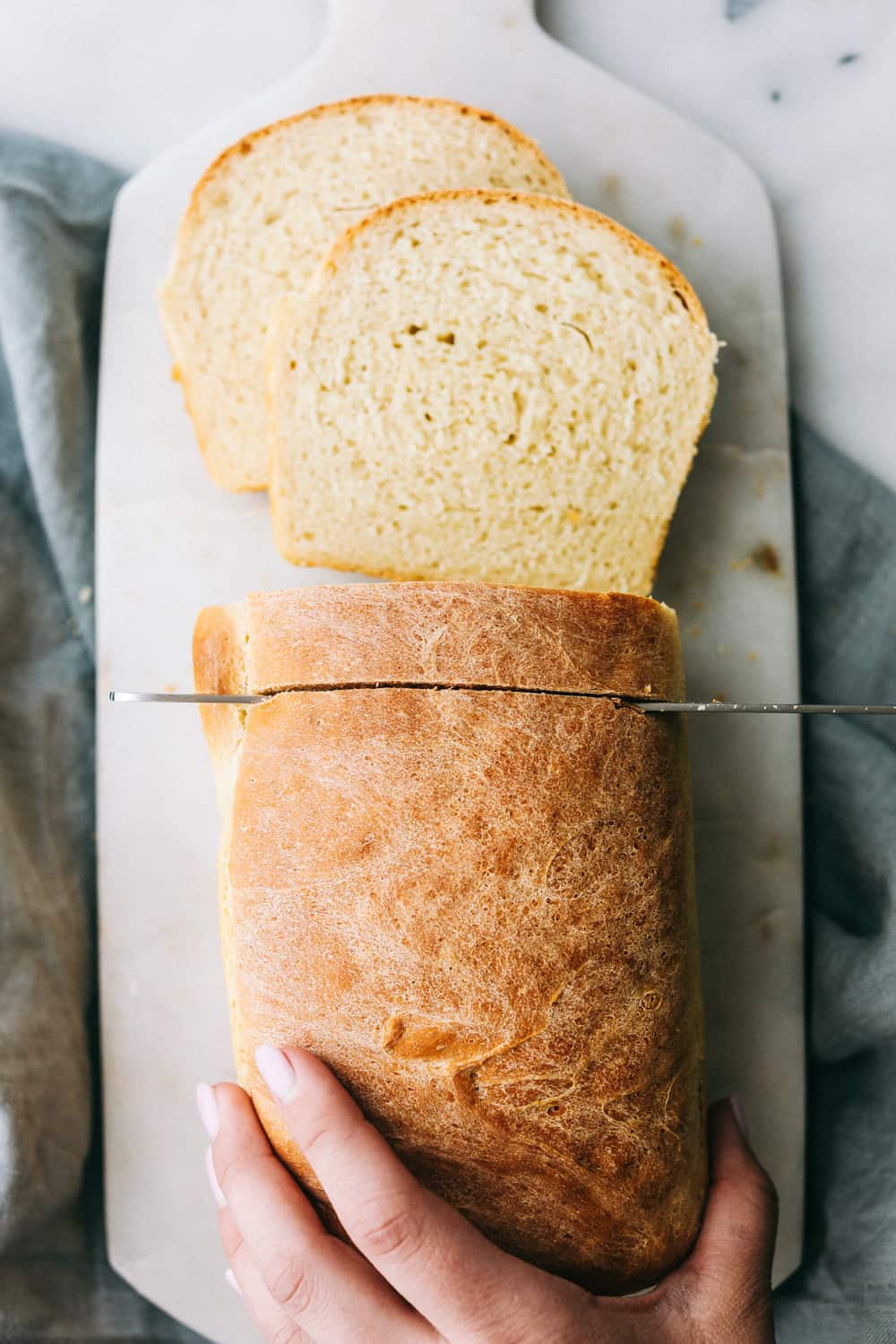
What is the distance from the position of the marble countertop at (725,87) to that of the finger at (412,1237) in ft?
5.06

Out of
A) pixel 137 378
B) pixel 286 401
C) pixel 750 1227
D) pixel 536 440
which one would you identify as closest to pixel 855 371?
pixel 536 440

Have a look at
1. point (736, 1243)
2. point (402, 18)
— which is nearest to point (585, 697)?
point (736, 1243)

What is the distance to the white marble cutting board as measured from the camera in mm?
1879

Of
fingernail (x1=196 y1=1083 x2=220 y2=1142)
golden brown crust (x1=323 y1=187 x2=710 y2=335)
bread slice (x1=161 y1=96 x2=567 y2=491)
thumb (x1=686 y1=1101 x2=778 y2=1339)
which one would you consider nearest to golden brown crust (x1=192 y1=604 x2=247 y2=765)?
bread slice (x1=161 y1=96 x2=567 y2=491)

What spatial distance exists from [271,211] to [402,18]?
50cm

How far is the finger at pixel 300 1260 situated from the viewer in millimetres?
1353

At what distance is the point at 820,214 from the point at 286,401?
117cm

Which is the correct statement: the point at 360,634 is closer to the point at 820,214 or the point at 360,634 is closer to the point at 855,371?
the point at 855,371

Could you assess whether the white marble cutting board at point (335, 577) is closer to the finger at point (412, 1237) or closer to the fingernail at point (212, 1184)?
the fingernail at point (212, 1184)

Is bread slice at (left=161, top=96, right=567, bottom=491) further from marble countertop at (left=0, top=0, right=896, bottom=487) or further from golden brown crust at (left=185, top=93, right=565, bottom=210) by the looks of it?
marble countertop at (left=0, top=0, right=896, bottom=487)

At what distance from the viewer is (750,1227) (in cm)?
151

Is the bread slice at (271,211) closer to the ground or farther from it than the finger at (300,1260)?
farther from it

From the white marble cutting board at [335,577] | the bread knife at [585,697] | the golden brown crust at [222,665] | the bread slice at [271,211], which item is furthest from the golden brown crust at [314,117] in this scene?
the bread knife at [585,697]

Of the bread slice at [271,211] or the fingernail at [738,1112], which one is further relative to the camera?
the bread slice at [271,211]
